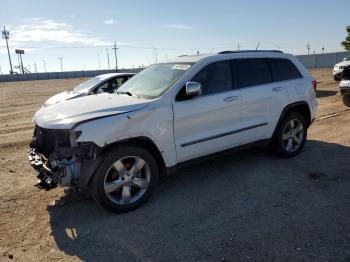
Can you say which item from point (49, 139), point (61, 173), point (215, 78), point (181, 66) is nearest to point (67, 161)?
point (61, 173)

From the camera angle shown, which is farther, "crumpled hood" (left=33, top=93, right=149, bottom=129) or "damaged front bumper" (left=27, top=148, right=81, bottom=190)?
"crumpled hood" (left=33, top=93, right=149, bottom=129)

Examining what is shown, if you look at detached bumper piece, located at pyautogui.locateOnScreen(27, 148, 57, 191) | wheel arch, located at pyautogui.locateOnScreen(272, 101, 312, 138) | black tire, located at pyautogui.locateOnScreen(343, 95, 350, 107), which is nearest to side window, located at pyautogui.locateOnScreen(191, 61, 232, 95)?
wheel arch, located at pyautogui.locateOnScreen(272, 101, 312, 138)

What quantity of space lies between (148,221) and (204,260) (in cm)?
107

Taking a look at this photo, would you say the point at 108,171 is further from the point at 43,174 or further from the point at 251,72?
the point at 251,72

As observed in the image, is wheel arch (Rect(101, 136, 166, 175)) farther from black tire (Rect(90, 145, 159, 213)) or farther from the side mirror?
the side mirror

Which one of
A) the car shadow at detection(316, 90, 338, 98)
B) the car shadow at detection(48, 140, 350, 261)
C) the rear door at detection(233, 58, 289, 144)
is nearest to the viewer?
the car shadow at detection(48, 140, 350, 261)

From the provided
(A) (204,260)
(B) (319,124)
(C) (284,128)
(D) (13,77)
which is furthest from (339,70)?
(D) (13,77)

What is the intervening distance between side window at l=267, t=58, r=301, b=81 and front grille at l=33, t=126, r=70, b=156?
11.8 ft

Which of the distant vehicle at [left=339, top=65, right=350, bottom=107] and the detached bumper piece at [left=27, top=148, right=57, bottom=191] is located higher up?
the distant vehicle at [left=339, top=65, right=350, bottom=107]

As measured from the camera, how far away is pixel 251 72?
19.2ft

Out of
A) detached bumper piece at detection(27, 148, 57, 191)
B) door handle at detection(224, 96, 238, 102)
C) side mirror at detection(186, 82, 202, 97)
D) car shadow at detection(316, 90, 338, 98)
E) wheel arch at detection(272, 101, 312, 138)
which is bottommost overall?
car shadow at detection(316, 90, 338, 98)

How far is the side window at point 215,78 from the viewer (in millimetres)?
5207

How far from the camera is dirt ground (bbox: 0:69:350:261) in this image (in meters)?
3.68

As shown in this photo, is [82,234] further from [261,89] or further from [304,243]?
[261,89]
